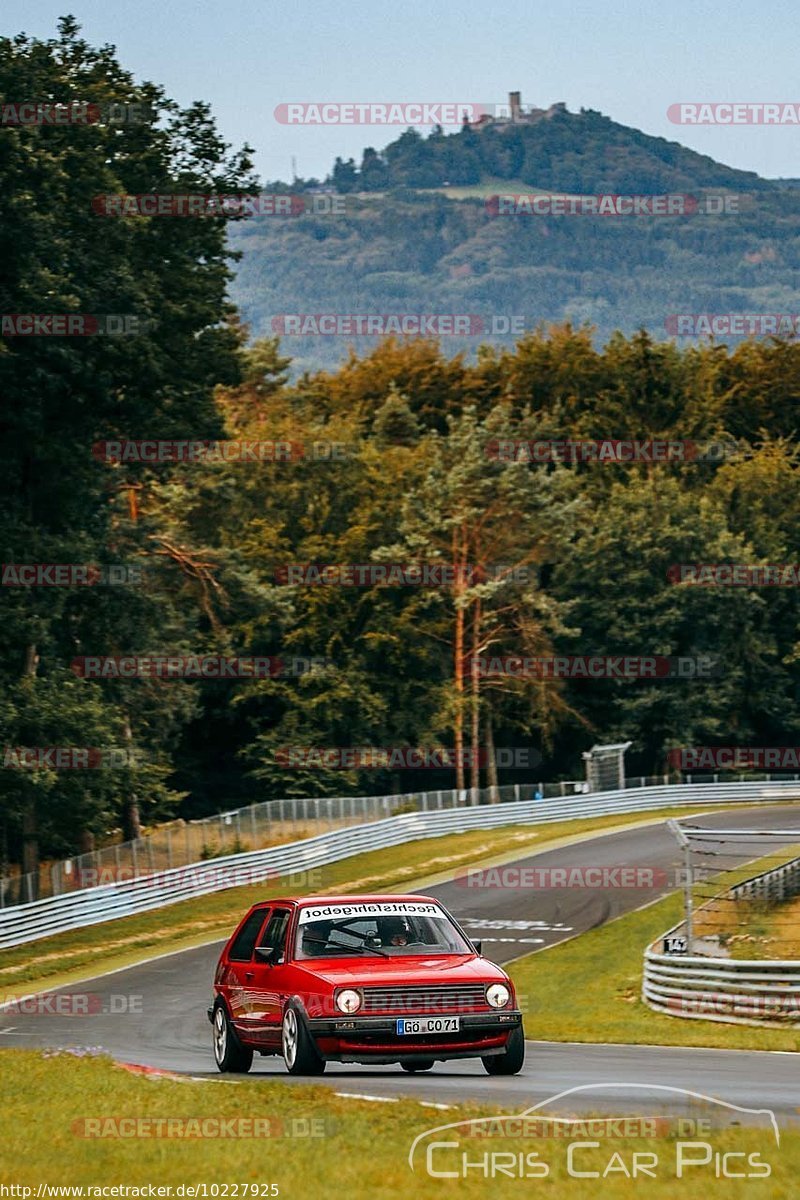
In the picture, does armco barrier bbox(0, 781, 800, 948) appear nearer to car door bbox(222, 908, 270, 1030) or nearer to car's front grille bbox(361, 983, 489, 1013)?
car door bbox(222, 908, 270, 1030)

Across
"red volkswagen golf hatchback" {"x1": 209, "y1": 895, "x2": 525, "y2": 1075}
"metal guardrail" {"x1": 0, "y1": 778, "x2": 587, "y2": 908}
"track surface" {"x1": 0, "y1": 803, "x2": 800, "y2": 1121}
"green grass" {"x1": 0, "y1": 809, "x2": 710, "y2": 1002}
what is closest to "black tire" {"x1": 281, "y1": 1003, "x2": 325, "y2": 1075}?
"red volkswagen golf hatchback" {"x1": 209, "y1": 895, "x2": 525, "y2": 1075}

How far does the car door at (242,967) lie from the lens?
16.1 m

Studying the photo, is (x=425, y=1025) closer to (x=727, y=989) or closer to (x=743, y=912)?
(x=727, y=989)

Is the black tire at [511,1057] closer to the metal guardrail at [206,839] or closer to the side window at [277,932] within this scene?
Result: the side window at [277,932]

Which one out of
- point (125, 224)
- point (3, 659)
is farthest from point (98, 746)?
point (125, 224)

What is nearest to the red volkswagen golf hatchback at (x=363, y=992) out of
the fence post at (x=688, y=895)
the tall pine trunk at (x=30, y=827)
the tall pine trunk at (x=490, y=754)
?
the fence post at (x=688, y=895)

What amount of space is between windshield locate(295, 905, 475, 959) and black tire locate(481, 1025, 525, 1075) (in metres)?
1.06

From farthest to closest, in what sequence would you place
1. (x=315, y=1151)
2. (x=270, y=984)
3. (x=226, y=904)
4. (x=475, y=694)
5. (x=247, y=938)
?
(x=475, y=694)
(x=226, y=904)
(x=247, y=938)
(x=270, y=984)
(x=315, y=1151)

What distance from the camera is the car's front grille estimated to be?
46.9 feet

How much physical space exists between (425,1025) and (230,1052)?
9.33 feet

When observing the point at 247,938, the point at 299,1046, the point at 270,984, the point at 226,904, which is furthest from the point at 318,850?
the point at 299,1046

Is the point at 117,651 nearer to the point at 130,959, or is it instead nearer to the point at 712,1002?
the point at 130,959

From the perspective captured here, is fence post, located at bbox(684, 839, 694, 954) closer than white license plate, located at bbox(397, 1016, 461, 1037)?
No

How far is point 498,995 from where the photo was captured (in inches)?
571
